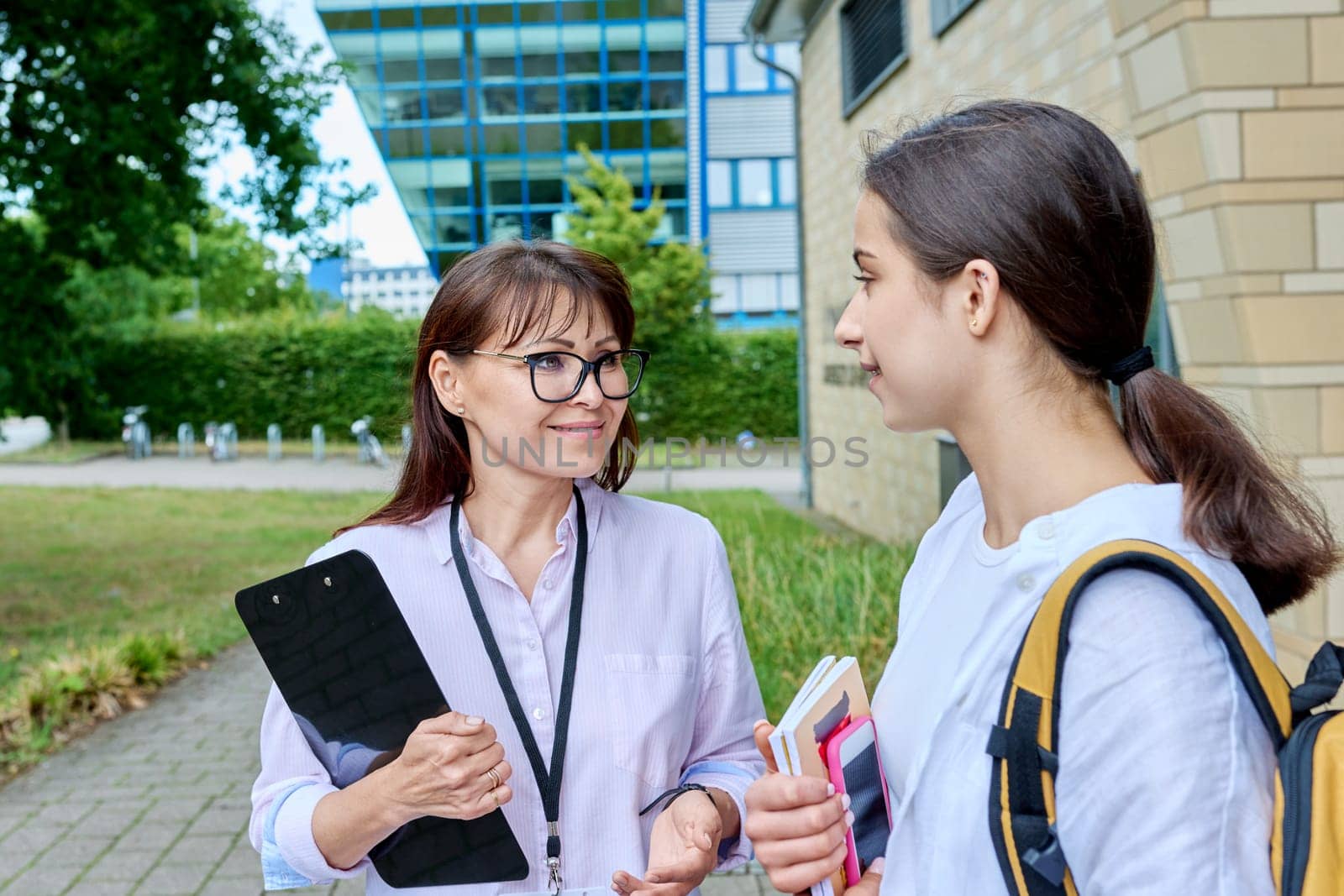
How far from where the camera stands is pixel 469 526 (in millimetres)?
2066

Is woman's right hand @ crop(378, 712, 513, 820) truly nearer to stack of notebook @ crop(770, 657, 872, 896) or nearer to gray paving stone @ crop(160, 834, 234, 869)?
stack of notebook @ crop(770, 657, 872, 896)

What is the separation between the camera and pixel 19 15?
839 cm

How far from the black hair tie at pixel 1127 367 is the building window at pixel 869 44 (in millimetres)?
9010

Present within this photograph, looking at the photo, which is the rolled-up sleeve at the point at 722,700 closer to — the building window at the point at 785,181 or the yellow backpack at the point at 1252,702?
the yellow backpack at the point at 1252,702

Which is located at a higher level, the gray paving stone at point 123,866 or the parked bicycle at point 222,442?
the parked bicycle at point 222,442

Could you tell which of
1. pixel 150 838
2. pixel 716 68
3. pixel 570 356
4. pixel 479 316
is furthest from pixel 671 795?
pixel 716 68

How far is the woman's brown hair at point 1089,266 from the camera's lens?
4.22 feet

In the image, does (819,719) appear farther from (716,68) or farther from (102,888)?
(716,68)

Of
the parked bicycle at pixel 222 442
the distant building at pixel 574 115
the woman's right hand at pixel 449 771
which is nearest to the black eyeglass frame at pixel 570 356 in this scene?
the woman's right hand at pixel 449 771

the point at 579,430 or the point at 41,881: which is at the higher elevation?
the point at 579,430

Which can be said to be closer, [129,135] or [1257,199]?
[1257,199]

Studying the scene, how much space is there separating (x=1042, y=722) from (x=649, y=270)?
20.2 metres

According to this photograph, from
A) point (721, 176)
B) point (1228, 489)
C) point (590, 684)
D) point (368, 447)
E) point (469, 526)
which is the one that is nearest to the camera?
point (1228, 489)

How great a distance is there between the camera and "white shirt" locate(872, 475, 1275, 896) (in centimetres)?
108
